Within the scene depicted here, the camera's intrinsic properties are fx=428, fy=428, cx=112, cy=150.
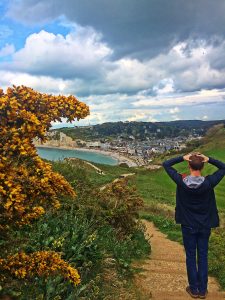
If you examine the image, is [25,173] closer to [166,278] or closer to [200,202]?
[200,202]

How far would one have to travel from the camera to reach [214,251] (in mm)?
11469

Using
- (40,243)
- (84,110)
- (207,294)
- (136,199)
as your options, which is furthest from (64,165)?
(84,110)

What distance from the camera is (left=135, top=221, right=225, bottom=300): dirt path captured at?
27.6ft

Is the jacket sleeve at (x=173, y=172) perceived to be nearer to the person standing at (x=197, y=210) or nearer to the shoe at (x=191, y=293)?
the person standing at (x=197, y=210)

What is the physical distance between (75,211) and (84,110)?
6037 mm

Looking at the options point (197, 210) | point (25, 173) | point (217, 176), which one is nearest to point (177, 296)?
point (197, 210)

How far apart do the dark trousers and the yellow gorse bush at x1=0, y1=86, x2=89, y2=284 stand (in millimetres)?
3110

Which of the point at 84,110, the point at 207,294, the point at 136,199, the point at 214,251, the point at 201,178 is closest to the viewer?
the point at 84,110

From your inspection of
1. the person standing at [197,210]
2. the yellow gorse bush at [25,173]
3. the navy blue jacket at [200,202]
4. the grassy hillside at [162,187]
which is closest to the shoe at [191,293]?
the person standing at [197,210]

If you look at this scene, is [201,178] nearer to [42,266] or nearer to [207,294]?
[207,294]

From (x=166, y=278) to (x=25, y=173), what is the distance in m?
5.22

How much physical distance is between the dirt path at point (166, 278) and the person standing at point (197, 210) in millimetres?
414

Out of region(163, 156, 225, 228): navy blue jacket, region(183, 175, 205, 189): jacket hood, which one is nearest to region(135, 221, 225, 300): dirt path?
region(163, 156, 225, 228): navy blue jacket

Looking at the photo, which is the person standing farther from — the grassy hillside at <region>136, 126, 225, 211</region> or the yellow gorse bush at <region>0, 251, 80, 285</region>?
the grassy hillside at <region>136, 126, 225, 211</region>
